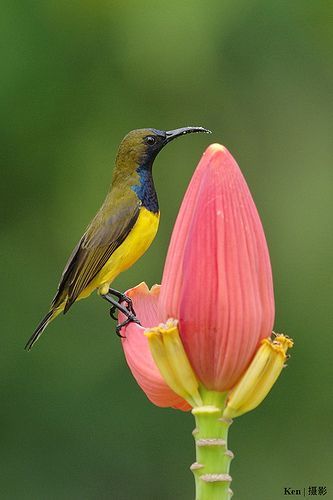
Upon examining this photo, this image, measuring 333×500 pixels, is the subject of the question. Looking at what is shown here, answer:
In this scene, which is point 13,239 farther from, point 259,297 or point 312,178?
point 259,297

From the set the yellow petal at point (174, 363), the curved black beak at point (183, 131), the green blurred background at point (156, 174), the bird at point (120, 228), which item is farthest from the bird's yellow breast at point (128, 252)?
the green blurred background at point (156, 174)

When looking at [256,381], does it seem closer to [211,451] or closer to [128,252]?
[211,451]

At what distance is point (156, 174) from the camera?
4.31m

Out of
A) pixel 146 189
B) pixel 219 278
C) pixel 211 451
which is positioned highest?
pixel 146 189

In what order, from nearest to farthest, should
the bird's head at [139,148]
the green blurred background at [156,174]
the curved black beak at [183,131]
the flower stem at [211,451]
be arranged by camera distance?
the flower stem at [211,451]
the curved black beak at [183,131]
the bird's head at [139,148]
the green blurred background at [156,174]

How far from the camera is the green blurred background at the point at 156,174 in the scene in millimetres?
4203

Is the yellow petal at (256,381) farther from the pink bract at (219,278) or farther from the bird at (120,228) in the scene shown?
the bird at (120,228)

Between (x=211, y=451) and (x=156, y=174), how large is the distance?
11.6 ft

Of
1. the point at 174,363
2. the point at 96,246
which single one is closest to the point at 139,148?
the point at 96,246

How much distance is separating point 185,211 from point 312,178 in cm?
362

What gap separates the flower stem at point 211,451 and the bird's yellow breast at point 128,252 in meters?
0.67

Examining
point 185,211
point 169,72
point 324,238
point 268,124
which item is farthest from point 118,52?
point 185,211

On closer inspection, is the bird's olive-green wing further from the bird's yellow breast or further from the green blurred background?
the green blurred background

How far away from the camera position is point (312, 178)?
4410 mm
